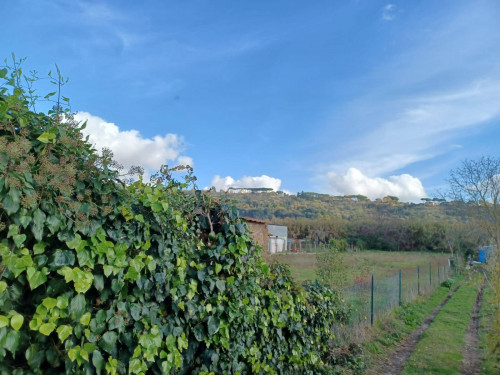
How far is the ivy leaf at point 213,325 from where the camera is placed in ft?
10.9

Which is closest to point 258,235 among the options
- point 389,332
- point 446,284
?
point 389,332

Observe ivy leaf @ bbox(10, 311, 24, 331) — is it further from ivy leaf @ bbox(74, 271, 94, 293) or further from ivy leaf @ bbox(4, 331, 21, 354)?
ivy leaf @ bbox(74, 271, 94, 293)

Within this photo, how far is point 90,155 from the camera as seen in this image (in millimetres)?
2496

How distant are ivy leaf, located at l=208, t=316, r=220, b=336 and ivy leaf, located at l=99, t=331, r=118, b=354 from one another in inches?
42.6

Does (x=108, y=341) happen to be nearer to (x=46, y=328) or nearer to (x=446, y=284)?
(x=46, y=328)

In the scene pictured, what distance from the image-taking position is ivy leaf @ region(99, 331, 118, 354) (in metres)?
2.35

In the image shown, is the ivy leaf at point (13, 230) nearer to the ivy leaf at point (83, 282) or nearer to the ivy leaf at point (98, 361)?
the ivy leaf at point (83, 282)

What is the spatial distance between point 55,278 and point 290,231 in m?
60.7

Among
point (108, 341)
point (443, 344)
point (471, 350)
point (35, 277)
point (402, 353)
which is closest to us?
point (35, 277)

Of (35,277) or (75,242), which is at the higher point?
(75,242)

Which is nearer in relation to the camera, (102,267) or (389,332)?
(102,267)

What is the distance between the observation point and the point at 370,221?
5684 cm

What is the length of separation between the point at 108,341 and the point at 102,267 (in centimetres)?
48

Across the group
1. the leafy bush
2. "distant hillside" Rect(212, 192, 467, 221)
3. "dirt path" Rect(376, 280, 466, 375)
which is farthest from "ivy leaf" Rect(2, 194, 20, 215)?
"distant hillside" Rect(212, 192, 467, 221)
